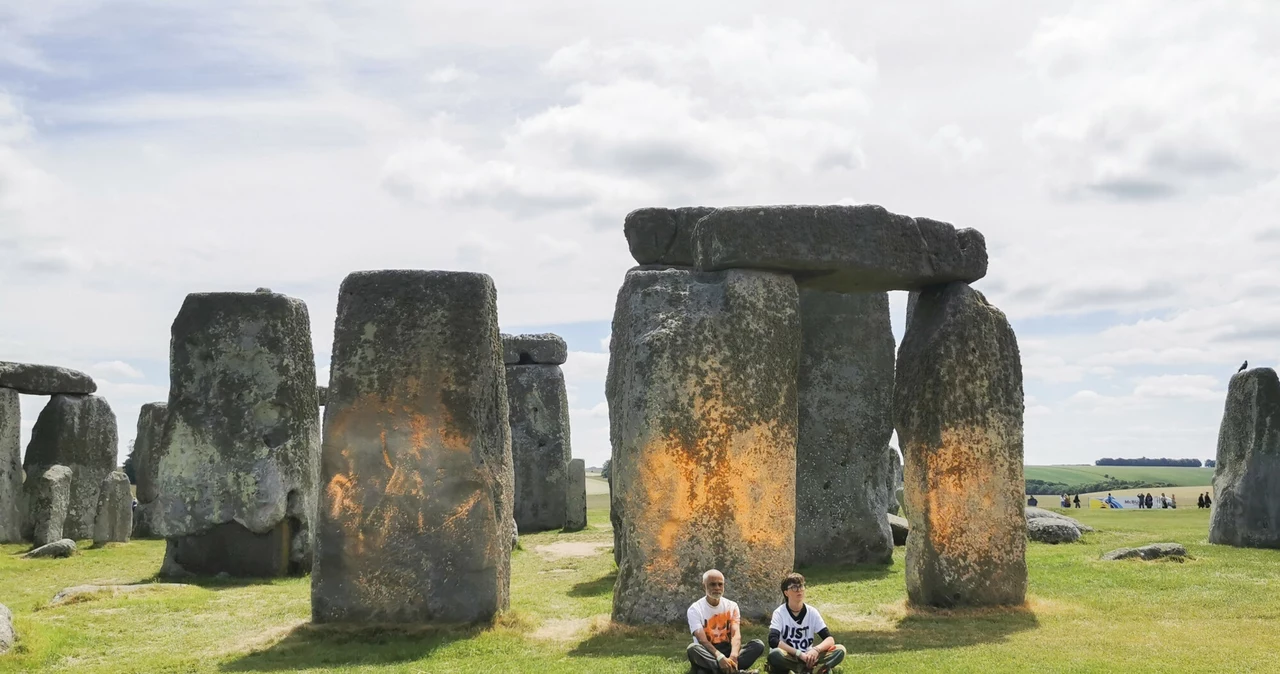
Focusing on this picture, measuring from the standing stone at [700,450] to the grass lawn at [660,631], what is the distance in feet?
1.72

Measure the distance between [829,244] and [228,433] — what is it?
964 cm

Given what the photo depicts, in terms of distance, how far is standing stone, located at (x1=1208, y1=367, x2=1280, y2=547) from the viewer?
65.2 feet

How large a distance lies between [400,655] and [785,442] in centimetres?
402

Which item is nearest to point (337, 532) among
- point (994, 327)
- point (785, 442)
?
point (785, 442)

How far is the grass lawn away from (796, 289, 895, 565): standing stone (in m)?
0.70

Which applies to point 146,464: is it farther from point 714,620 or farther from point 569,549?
point 714,620

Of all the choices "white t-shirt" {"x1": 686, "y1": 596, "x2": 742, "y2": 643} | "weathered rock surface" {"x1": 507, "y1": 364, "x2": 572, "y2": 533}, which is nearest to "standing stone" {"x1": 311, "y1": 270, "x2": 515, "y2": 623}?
"white t-shirt" {"x1": 686, "y1": 596, "x2": 742, "y2": 643}

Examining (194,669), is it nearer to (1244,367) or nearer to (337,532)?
(337,532)

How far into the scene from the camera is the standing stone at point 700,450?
11516 mm

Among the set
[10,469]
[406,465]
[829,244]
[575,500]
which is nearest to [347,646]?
[406,465]

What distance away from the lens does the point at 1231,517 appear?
2016 centimetres

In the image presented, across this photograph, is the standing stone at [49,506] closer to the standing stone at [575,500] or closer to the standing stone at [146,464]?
the standing stone at [146,464]

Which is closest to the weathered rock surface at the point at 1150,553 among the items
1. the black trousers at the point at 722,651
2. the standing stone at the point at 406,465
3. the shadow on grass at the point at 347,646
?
the black trousers at the point at 722,651

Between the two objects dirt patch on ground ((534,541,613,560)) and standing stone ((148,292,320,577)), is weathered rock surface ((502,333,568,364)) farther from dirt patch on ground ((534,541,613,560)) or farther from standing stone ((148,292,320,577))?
standing stone ((148,292,320,577))
